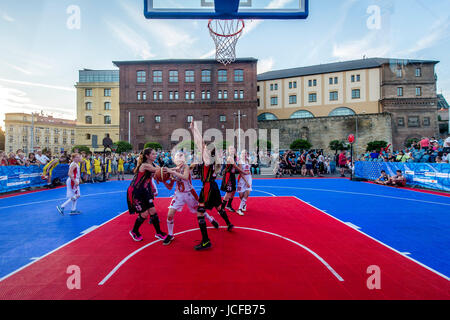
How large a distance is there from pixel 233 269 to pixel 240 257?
51 centimetres

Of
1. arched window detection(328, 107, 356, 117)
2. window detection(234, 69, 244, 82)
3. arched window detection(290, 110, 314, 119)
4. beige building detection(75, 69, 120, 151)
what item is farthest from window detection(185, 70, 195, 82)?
arched window detection(328, 107, 356, 117)

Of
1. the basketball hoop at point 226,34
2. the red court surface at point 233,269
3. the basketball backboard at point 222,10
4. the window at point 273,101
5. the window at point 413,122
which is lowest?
the red court surface at point 233,269

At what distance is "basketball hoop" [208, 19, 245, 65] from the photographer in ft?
30.4

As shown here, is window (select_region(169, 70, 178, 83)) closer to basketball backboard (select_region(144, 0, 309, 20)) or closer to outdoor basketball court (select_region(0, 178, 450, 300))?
outdoor basketball court (select_region(0, 178, 450, 300))

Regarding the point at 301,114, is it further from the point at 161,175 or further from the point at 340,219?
the point at 161,175

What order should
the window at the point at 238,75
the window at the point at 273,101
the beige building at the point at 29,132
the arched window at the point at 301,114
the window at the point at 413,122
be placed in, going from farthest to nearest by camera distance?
the beige building at the point at 29,132 → the window at the point at 273,101 → the arched window at the point at 301,114 → the window at the point at 413,122 → the window at the point at 238,75

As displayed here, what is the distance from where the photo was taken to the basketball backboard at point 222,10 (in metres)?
6.00

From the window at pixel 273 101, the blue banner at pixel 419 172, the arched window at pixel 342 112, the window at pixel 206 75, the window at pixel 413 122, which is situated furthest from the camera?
the window at pixel 273 101

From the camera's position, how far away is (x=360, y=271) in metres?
4.15

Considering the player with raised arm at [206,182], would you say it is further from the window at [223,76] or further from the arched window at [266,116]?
the arched window at [266,116]

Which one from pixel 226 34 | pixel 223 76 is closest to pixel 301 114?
pixel 223 76

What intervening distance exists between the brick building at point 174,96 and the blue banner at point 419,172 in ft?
108

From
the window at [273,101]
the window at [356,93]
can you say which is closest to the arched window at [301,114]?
the window at [273,101]

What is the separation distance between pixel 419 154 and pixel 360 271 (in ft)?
51.2
